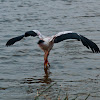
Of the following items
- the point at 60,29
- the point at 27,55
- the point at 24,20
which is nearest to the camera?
the point at 27,55

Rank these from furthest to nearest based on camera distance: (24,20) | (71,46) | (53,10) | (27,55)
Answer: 1. (53,10)
2. (24,20)
3. (71,46)
4. (27,55)

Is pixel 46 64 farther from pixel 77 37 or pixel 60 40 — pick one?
pixel 77 37

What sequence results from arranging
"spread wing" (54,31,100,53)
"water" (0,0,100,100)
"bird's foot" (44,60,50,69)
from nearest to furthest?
"water" (0,0,100,100) → "spread wing" (54,31,100,53) → "bird's foot" (44,60,50,69)

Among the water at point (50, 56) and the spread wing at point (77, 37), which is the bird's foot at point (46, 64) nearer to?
the water at point (50, 56)

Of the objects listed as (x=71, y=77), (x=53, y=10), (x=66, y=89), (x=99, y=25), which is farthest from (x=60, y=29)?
(x=66, y=89)

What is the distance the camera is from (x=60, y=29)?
42.5 feet

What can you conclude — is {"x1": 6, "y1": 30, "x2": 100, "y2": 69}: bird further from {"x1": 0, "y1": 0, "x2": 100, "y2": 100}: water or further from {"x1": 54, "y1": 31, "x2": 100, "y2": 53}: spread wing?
{"x1": 0, "y1": 0, "x2": 100, "y2": 100}: water

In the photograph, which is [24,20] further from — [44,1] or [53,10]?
[44,1]

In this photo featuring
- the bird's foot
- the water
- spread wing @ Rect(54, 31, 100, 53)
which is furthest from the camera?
the bird's foot

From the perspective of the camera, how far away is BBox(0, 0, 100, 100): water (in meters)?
7.43

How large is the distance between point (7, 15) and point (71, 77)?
25.7ft

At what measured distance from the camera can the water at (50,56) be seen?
7.43 metres

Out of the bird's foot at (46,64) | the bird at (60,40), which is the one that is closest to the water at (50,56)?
the bird's foot at (46,64)

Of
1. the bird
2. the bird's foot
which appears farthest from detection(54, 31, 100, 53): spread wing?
the bird's foot
